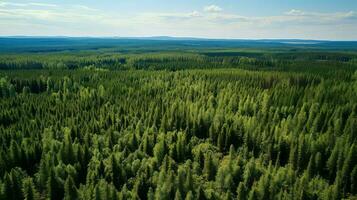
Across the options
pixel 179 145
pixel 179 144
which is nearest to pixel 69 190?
pixel 179 145

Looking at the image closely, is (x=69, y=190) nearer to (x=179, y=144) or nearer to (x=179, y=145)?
(x=179, y=145)

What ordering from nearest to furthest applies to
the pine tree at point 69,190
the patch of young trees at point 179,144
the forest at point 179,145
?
the pine tree at point 69,190, the forest at point 179,145, the patch of young trees at point 179,144

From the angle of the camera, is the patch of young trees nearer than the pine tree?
No

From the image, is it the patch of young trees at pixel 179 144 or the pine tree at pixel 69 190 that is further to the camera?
the patch of young trees at pixel 179 144

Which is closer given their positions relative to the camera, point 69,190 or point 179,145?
point 69,190

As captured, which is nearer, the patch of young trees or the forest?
the forest

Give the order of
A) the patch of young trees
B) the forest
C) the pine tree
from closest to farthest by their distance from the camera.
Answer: the pine tree
the forest
the patch of young trees

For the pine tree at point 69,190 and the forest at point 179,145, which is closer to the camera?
the pine tree at point 69,190

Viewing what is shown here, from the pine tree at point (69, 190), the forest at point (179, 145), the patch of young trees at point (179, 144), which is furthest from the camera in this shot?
the patch of young trees at point (179, 144)

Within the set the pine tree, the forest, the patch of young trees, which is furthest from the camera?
the patch of young trees

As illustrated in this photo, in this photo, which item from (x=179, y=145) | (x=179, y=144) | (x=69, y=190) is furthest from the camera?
(x=179, y=144)

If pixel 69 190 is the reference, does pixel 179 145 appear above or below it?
above

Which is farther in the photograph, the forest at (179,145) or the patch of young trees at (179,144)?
the patch of young trees at (179,144)
